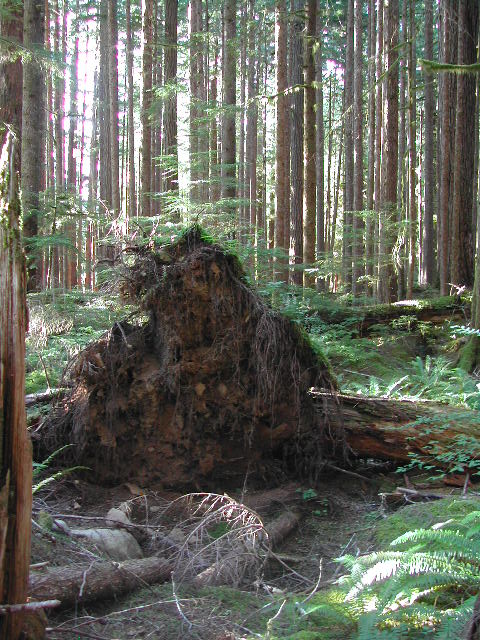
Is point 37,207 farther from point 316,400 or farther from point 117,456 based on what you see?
point 316,400

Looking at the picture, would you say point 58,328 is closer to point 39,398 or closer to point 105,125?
point 39,398

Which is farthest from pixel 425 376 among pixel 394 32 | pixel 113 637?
pixel 394 32

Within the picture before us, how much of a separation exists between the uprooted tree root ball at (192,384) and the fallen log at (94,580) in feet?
6.38

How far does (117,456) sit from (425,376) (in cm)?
494

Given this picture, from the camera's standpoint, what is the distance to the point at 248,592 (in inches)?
151

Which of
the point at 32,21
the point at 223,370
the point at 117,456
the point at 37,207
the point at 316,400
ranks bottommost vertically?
the point at 117,456

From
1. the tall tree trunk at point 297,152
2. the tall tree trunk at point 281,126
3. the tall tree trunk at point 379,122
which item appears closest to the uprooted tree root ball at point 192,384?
the tall tree trunk at point 281,126

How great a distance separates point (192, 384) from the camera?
5945 millimetres

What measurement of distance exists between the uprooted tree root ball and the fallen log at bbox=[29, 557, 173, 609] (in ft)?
6.38

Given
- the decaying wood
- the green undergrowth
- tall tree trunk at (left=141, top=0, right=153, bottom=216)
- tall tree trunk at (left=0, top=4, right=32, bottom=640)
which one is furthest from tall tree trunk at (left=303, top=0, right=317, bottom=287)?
tall tree trunk at (left=0, top=4, right=32, bottom=640)

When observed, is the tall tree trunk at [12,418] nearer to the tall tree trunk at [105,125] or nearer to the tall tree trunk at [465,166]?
the tall tree trunk at [465,166]

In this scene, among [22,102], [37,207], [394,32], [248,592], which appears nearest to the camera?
[248,592]

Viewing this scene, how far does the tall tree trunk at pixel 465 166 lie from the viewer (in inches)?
498

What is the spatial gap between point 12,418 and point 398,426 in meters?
4.39
